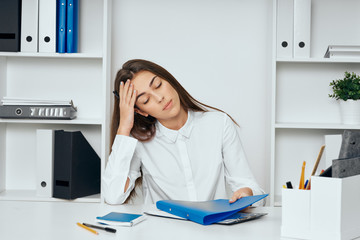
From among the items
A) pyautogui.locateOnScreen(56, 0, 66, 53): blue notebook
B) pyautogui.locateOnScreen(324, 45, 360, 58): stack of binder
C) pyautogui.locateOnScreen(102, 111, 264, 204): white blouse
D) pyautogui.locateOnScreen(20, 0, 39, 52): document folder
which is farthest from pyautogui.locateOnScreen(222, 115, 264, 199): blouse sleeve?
pyautogui.locateOnScreen(20, 0, 39, 52): document folder

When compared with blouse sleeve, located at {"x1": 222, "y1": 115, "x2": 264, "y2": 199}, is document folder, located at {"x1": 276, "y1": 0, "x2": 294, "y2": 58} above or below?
above

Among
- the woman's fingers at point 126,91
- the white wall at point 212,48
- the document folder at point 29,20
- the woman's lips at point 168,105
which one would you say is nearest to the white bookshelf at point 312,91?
the white wall at point 212,48

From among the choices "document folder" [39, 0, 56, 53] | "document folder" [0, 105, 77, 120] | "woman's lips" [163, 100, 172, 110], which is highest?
"document folder" [39, 0, 56, 53]

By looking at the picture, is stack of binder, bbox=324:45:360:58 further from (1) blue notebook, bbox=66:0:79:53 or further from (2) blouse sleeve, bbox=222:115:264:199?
(1) blue notebook, bbox=66:0:79:53

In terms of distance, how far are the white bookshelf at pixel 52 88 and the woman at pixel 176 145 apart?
723mm

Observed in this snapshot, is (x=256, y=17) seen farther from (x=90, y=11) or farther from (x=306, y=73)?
(x=90, y=11)

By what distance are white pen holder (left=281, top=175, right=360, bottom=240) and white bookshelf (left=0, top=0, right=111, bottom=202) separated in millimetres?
1774

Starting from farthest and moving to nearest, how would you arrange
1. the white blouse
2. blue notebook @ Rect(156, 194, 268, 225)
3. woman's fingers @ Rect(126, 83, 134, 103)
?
the white blouse → woman's fingers @ Rect(126, 83, 134, 103) → blue notebook @ Rect(156, 194, 268, 225)

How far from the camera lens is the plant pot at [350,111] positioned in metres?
2.46

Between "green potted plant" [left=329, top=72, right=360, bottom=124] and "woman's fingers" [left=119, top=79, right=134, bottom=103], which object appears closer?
"woman's fingers" [left=119, top=79, right=134, bottom=103]

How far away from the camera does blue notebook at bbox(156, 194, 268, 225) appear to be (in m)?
1.23

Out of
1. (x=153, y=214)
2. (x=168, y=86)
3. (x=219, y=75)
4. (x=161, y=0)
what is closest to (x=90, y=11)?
(x=161, y=0)

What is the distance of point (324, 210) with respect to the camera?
41.7 inches

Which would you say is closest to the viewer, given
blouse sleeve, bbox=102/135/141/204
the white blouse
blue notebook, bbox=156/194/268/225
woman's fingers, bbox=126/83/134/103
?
blue notebook, bbox=156/194/268/225
